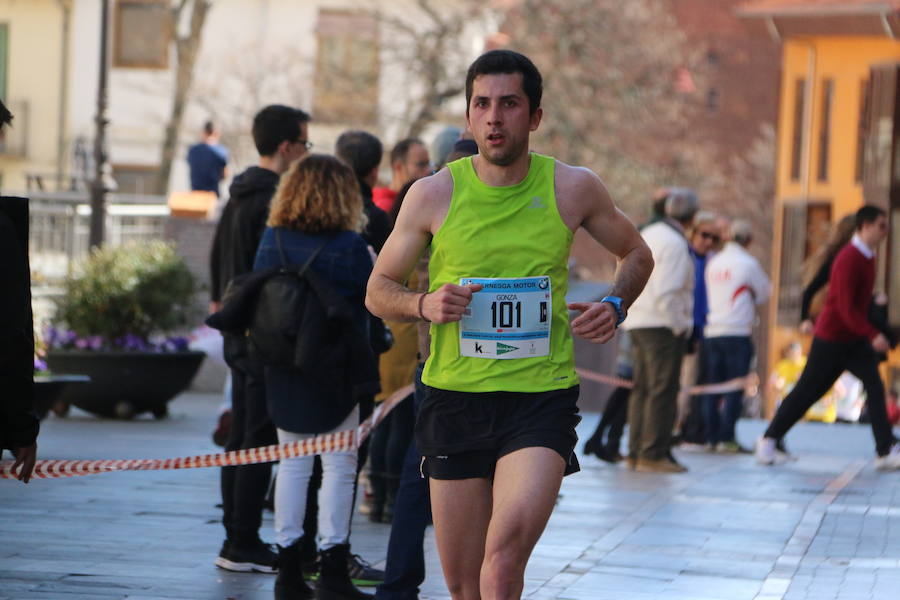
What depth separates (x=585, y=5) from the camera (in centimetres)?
3716

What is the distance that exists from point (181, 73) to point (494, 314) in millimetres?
35913

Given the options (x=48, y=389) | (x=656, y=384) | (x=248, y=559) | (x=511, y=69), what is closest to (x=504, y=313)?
(x=511, y=69)

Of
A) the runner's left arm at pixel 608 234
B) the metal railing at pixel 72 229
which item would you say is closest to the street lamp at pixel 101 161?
the metal railing at pixel 72 229

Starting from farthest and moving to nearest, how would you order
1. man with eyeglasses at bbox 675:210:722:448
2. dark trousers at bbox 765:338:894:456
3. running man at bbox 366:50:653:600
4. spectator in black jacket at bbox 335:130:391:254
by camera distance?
man with eyeglasses at bbox 675:210:722:448 < dark trousers at bbox 765:338:894:456 < spectator in black jacket at bbox 335:130:391:254 < running man at bbox 366:50:653:600

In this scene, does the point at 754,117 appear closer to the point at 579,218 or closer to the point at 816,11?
the point at 816,11

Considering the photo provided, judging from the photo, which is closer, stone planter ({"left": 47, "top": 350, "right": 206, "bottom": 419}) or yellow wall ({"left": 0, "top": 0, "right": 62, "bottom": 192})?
stone planter ({"left": 47, "top": 350, "right": 206, "bottom": 419})

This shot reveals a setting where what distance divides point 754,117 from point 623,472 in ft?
170

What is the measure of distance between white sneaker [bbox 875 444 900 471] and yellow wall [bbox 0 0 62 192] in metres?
36.0

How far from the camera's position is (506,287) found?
522cm

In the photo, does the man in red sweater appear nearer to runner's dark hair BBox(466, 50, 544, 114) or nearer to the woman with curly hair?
the woman with curly hair

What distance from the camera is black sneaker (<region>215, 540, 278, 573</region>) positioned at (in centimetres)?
766

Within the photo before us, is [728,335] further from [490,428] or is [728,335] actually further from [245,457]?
[490,428]

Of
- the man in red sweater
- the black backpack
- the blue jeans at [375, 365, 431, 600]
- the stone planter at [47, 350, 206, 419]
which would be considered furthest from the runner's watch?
the stone planter at [47, 350, 206, 419]

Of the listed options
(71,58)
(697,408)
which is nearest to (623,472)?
(697,408)
